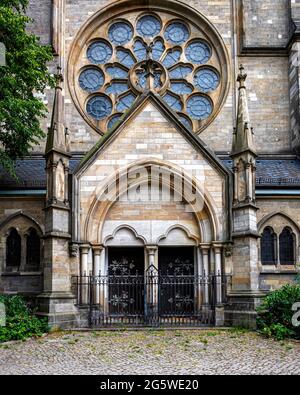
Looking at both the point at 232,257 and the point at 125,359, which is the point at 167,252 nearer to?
the point at 232,257

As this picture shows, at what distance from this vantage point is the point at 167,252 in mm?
15133

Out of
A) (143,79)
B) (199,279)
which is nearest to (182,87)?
(143,79)

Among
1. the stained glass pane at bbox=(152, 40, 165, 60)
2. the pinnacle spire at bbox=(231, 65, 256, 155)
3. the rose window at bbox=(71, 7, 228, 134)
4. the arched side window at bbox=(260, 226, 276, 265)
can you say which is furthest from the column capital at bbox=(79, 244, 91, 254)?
the stained glass pane at bbox=(152, 40, 165, 60)

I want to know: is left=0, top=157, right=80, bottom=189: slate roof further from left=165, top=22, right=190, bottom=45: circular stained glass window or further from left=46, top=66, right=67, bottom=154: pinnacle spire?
left=165, top=22, right=190, bottom=45: circular stained glass window

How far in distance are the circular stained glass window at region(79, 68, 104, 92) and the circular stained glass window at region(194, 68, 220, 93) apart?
12.3ft

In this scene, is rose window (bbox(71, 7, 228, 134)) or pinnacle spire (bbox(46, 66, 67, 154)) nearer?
pinnacle spire (bbox(46, 66, 67, 154))

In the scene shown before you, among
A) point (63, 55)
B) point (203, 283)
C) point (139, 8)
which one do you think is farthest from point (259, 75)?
point (203, 283)

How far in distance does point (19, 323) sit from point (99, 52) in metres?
11.7

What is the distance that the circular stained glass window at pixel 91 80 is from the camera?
1908cm

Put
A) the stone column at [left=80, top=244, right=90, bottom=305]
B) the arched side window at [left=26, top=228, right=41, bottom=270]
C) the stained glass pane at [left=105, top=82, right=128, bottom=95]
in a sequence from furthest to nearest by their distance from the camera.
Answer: the stained glass pane at [left=105, top=82, right=128, bottom=95], the arched side window at [left=26, top=228, right=41, bottom=270], the stone column at [left=80, top=244, right=90, bottom=305]

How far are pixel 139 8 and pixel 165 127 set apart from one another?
25.0ft

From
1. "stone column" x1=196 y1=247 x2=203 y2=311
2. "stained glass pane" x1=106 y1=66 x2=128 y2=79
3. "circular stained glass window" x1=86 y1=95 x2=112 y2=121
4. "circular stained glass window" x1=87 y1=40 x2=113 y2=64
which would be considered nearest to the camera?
"stone column" x1=196 y1=247 x2=203 y2=311

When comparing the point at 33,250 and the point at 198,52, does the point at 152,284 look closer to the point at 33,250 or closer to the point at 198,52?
the point at 33,250

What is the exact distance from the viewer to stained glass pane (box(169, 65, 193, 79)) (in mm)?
19188
